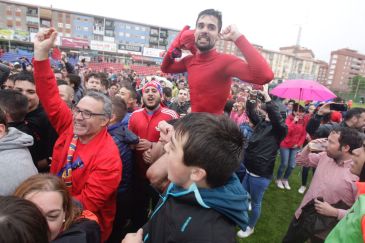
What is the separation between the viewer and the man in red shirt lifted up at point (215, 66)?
1.91 m

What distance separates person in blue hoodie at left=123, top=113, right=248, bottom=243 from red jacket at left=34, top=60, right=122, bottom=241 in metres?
0.83

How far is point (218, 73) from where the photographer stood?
216 cm

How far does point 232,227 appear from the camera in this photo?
3.81 feet

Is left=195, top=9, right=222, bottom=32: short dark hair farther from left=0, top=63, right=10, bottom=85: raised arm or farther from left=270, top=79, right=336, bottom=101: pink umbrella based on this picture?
left=270, top=79, right=336, bottom=101: pink umbrella

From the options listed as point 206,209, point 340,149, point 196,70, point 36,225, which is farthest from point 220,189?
point 340,149

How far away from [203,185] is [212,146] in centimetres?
22

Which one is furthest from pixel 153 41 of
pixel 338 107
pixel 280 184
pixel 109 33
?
pixel 338 107

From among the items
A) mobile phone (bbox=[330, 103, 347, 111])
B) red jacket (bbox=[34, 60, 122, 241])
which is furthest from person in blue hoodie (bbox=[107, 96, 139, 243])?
mobile phone (bbox=[330, 103, 347, 111])

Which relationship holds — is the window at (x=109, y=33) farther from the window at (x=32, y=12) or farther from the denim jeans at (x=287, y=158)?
the denim jeans at (x=287, y=158)

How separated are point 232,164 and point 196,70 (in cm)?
130

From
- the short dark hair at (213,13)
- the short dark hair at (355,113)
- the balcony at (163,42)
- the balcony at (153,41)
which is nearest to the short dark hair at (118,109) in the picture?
the short dark hair at (213,13)

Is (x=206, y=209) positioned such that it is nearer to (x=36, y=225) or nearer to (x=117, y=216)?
(x=36, y=225)

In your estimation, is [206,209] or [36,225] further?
[206,209]

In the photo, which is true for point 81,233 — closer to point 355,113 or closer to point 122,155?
point 122,155
